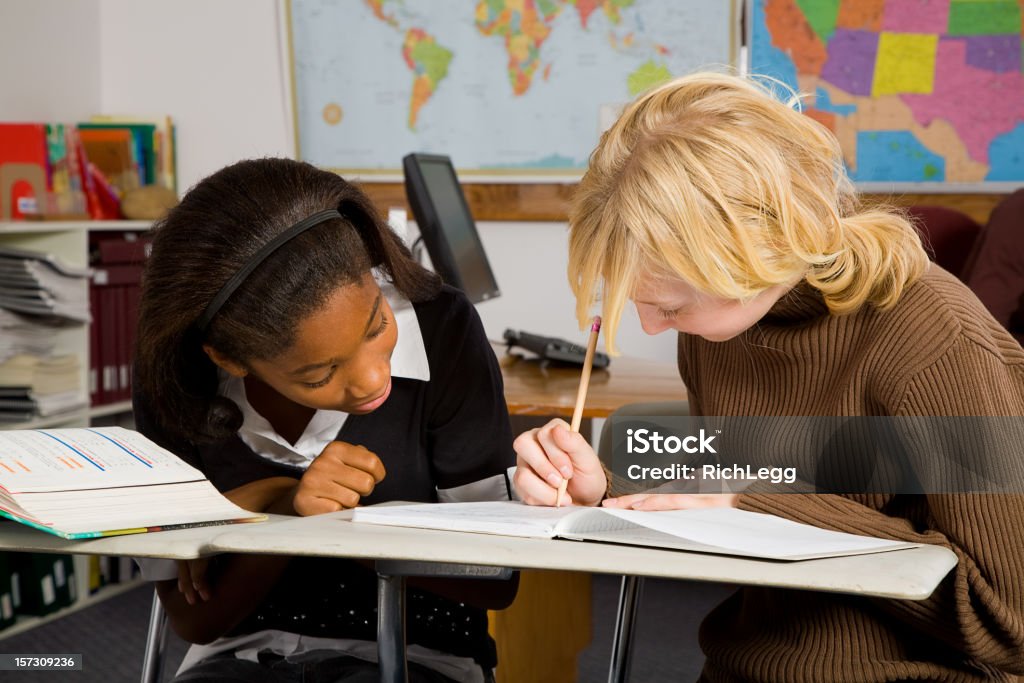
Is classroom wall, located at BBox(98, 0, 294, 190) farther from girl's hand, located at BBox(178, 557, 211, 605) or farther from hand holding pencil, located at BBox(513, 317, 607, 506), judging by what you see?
hand holding pencil, located at BBox(513, 317, 607, 506)

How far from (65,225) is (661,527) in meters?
2.59

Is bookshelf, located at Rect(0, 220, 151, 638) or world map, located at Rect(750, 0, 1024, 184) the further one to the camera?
world map, located at Rect(750, 0, 1024, 184)

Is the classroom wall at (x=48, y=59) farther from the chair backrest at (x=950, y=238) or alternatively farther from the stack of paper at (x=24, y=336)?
the chair backrest at (x=950, y=238)

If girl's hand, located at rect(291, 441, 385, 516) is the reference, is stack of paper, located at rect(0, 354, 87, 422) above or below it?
below

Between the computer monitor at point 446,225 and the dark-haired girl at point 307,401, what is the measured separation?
2.52ft

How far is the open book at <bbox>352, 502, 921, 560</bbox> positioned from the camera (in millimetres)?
771

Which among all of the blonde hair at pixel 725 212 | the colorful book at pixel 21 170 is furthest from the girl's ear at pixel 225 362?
the colorful book at pixel 21 170

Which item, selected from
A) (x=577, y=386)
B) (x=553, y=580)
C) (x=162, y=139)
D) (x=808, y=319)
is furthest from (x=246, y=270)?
(x=162, y=139)

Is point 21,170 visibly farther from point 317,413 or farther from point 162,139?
point 317,413

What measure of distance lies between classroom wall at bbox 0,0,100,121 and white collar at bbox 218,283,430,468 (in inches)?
97.9

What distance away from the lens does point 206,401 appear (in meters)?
1.24

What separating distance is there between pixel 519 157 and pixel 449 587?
249 centimetres

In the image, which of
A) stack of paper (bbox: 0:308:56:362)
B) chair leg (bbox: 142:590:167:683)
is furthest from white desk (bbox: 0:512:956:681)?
stack of paper (bbox: 0:308:56:362)

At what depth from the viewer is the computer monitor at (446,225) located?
7.18 feet
